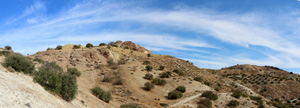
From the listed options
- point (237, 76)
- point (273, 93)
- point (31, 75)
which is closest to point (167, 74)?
point (31, 75)

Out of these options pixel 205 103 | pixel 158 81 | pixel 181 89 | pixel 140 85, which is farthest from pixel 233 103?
pixel 140 85

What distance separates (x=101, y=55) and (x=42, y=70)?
26.1 m

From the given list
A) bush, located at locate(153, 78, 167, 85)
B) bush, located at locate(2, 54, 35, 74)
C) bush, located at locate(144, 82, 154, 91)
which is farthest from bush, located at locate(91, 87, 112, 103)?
bush, located at locate(153, 78, 167, 85)

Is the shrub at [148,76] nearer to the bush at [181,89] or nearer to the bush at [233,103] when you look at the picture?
the bush at [181,89]

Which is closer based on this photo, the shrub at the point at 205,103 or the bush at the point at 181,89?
the shrub at the point at 205,103

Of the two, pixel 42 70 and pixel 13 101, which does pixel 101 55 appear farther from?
pixel 13 101

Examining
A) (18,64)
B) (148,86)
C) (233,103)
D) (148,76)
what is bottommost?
(233,103)

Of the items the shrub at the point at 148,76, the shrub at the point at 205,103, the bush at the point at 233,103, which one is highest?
the shrub at the point at 148,76

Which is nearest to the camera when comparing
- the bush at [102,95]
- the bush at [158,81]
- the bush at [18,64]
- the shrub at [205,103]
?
the bush at [18,64]

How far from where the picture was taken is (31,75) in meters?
12.8

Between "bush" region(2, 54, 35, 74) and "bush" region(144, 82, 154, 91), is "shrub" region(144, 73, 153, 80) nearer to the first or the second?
"bush" region(144, 82, 154, 91)

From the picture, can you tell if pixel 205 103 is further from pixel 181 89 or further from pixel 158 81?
pixel 158 81

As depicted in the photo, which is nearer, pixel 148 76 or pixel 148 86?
pixel 148 86

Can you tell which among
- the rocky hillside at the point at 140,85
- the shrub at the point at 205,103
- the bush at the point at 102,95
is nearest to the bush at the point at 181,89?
the rocky hillside at the point at 140,85
